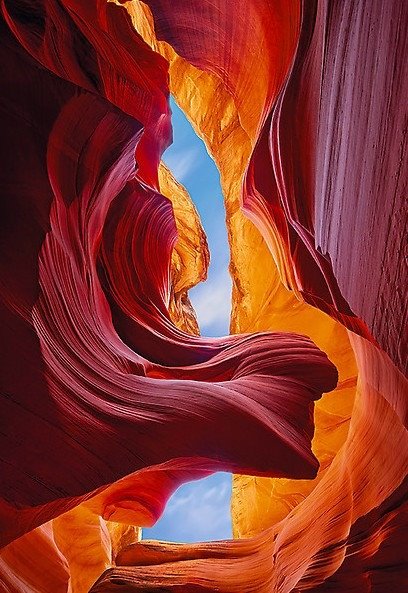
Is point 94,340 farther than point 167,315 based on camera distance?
No

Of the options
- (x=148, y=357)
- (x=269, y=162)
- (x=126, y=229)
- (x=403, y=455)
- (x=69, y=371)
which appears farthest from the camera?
(x=126, y=229)

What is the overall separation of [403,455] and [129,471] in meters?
1.67

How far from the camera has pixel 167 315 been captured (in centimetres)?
557

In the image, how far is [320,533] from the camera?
404 centimetres

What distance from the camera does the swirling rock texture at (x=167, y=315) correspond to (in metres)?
2.52

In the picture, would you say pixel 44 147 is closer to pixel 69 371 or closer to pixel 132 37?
pixel 69 371

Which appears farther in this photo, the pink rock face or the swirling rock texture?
the pink rock face

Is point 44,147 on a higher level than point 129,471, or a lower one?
higher

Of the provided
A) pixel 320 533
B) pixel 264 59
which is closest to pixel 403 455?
pixel 320 533

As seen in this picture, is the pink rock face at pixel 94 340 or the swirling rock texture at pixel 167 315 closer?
the swirling rock texture at pixel 167 315

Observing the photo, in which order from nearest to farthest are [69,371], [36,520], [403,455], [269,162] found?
[36,520] → [69,371] → [403,455] → [269,162]

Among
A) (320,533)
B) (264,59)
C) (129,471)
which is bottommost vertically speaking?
(320,533)

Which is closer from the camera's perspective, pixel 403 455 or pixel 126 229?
pixel 403 455

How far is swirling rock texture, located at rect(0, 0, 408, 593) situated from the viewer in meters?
2.52
